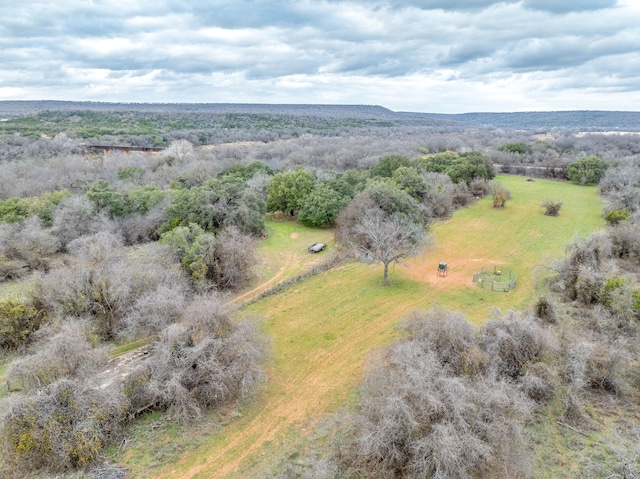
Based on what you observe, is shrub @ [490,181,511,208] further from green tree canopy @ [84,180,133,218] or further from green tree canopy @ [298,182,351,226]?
green tree canopy @ [84,180,133,218]

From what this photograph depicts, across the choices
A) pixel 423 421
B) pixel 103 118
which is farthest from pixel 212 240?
pixel 103 118

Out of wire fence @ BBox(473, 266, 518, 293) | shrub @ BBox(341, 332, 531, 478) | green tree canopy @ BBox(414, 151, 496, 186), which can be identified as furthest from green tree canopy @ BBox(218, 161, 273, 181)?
shrub @ BBox(341, 332, 531, 478)

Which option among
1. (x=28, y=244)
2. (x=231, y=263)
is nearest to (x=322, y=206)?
(x=231, y=263)

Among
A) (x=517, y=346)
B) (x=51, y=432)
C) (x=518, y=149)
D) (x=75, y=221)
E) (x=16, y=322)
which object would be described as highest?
(x=518, y=149)

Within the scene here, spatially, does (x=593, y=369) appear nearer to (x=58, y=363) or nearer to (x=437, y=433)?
(x=437, y=433)

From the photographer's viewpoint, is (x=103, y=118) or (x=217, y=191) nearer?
(x=217, y=191)

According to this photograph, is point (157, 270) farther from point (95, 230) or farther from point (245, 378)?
point (95, 230)
